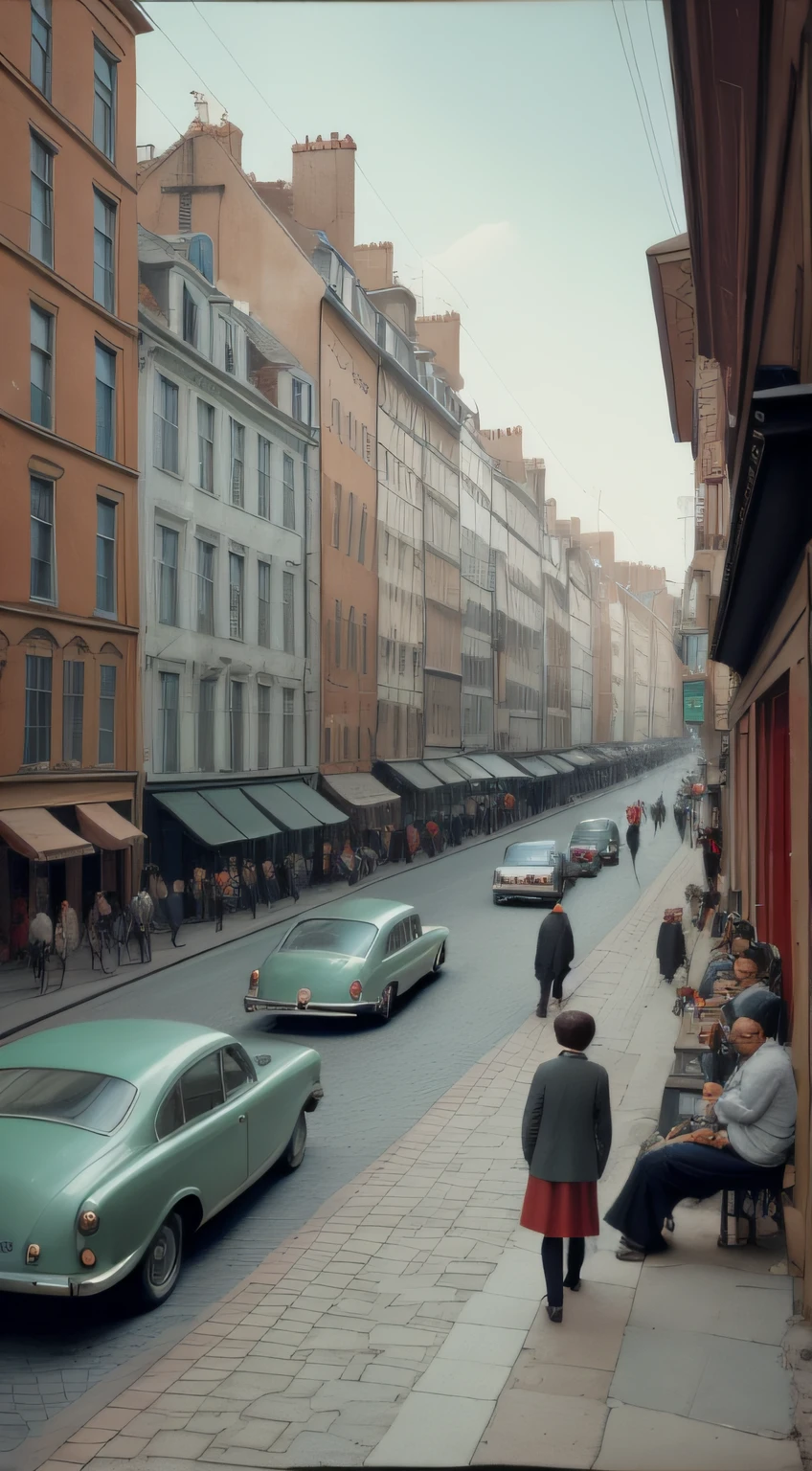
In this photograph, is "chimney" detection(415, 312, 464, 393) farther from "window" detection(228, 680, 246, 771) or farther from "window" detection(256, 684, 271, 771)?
"window" detection(228, 680, 246, 771)

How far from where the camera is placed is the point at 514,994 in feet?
63.4

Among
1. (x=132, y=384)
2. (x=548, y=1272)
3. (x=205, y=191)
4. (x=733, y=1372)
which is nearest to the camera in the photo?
(x=733, y=1372)

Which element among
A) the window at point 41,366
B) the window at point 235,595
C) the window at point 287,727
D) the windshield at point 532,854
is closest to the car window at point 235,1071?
the window at point 41,366

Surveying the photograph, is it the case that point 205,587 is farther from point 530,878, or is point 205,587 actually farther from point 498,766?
point 498,766

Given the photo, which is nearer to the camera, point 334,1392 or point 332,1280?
point 334,1392

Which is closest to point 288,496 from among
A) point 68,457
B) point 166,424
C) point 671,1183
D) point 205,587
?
point 205,587

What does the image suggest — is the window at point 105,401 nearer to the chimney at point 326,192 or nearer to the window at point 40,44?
the window at point 40,44

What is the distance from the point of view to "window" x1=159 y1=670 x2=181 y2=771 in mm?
29609

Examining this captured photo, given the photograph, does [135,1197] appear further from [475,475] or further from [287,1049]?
[475,475]

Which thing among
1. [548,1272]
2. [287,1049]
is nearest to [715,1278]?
[548,1272]

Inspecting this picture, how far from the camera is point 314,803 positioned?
37.6 metres

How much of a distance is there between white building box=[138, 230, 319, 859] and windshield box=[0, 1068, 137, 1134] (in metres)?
20.6

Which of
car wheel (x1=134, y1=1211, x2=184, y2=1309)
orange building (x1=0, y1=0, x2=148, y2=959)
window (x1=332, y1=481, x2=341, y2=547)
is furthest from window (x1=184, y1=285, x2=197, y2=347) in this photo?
car wheel (x1=134, y1=1211, x2=184, y2=1309)

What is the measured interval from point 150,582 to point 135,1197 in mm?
22622
